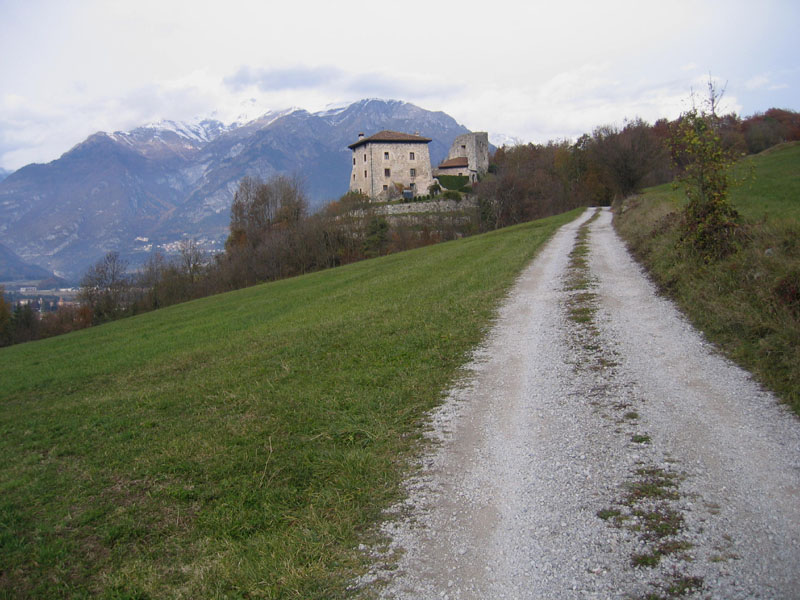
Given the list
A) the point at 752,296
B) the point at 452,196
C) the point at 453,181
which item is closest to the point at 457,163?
the point at 453,181

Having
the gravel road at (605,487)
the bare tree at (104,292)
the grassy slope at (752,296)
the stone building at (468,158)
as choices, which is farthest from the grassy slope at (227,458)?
the stone building at (468,158)

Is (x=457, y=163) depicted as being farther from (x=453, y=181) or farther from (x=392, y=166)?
(x=392, y=166)

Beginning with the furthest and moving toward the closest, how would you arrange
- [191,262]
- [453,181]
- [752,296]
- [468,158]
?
[468,158], [453,181], [191,262], [752,296]

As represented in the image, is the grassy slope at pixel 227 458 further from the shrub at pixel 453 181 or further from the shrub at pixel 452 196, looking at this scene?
the shrub at pixel 453 181

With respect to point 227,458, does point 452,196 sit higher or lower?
higher

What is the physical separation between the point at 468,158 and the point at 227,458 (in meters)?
90.8

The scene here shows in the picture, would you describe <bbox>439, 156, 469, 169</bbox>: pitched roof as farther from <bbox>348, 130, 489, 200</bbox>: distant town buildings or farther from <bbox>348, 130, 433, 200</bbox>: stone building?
<bbox>348, 130, 433, 200</bbox>: stone building

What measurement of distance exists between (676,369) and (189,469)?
7.31 meters

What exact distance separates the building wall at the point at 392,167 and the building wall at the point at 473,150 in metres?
10.2

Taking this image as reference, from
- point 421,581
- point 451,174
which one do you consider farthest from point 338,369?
point 451,174

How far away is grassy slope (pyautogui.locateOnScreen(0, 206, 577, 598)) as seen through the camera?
4594 millimetres

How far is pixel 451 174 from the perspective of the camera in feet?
295

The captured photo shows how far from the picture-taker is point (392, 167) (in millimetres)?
84438

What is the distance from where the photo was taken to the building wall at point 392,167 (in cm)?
8388
